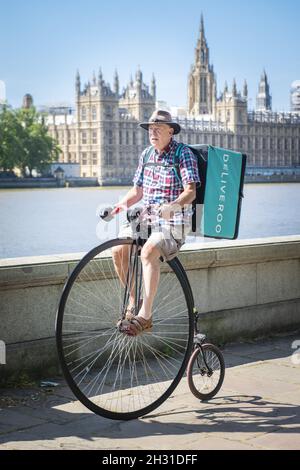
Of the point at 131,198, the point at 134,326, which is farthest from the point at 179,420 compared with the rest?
the point at 131,198

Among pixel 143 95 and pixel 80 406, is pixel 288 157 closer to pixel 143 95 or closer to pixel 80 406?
pixel 143 95

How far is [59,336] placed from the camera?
3.66 metres

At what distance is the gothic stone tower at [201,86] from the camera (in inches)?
5438

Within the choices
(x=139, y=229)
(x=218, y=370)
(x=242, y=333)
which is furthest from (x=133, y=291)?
(x=242, y=333)

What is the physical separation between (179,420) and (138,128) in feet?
431

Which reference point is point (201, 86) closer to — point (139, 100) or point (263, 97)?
point (139, 100)

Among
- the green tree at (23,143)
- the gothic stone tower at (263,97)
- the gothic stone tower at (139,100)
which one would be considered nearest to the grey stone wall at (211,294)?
the green tree at (23,143)

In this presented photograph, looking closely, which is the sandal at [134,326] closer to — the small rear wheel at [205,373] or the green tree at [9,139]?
the small rear wheel at [205,373]

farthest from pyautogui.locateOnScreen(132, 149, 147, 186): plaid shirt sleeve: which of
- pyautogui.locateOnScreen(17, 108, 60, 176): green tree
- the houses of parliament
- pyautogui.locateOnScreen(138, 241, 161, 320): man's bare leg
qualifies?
the houses of parliament

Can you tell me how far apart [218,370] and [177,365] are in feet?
1.12

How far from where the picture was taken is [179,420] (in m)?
3.92

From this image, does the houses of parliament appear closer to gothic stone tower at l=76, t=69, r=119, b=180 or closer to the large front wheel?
gothic stone tower at l=76, t=69, r=119, b=180

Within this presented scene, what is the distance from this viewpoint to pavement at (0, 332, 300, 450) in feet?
11.6

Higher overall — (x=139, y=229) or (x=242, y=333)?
(x=139, y=229)
